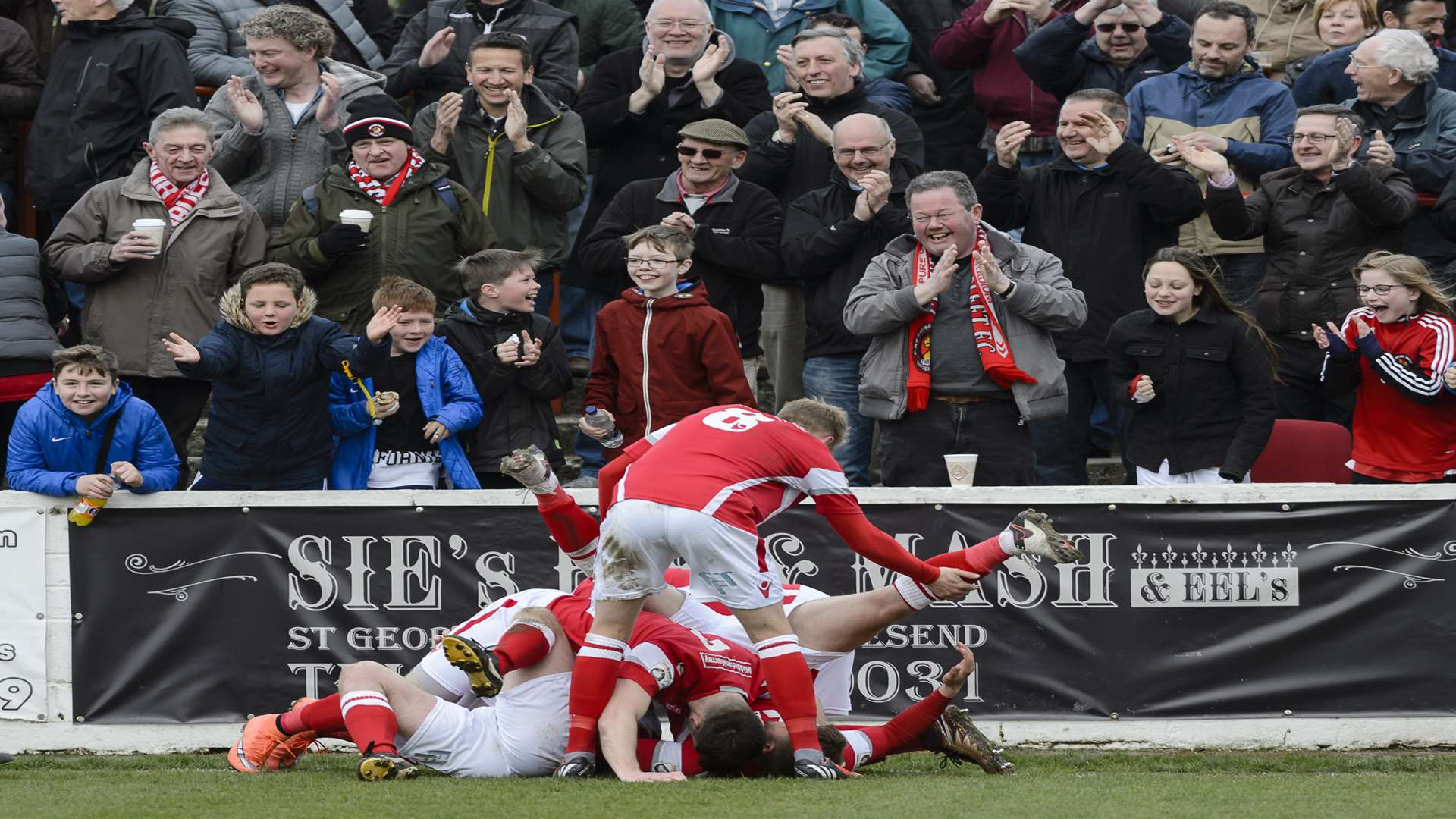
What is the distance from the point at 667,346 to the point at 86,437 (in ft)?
8.43

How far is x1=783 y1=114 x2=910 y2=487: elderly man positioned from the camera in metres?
8.67

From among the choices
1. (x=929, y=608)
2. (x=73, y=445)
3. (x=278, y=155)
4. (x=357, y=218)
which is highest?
(x=357, y=218)

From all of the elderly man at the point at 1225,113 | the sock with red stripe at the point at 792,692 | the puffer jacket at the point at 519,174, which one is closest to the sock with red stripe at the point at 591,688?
the sock with red stripe at the point at 792,692

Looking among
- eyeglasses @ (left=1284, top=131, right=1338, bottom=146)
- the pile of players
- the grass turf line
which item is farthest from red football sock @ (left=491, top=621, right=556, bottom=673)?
eyeglasses @ (left=1284, top=131, right=1338, bottom=146)

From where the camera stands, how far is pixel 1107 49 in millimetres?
9977

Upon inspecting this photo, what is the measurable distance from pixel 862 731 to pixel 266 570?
268cm

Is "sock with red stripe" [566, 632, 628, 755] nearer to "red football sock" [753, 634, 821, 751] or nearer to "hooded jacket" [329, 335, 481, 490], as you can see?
"red football sock" [753, 634, 821, 751]

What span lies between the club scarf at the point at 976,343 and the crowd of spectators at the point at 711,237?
2 centimetres

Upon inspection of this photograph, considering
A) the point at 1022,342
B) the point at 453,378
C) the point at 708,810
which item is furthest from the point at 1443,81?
the point at 708,810

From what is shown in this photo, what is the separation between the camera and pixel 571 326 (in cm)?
1012

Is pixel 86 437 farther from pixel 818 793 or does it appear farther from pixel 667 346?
pixel 818 793

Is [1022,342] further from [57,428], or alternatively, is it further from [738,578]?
[57,428]

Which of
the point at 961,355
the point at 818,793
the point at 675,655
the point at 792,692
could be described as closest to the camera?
the point at 818,793

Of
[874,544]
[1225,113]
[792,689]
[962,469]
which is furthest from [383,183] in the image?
[1225,113]
